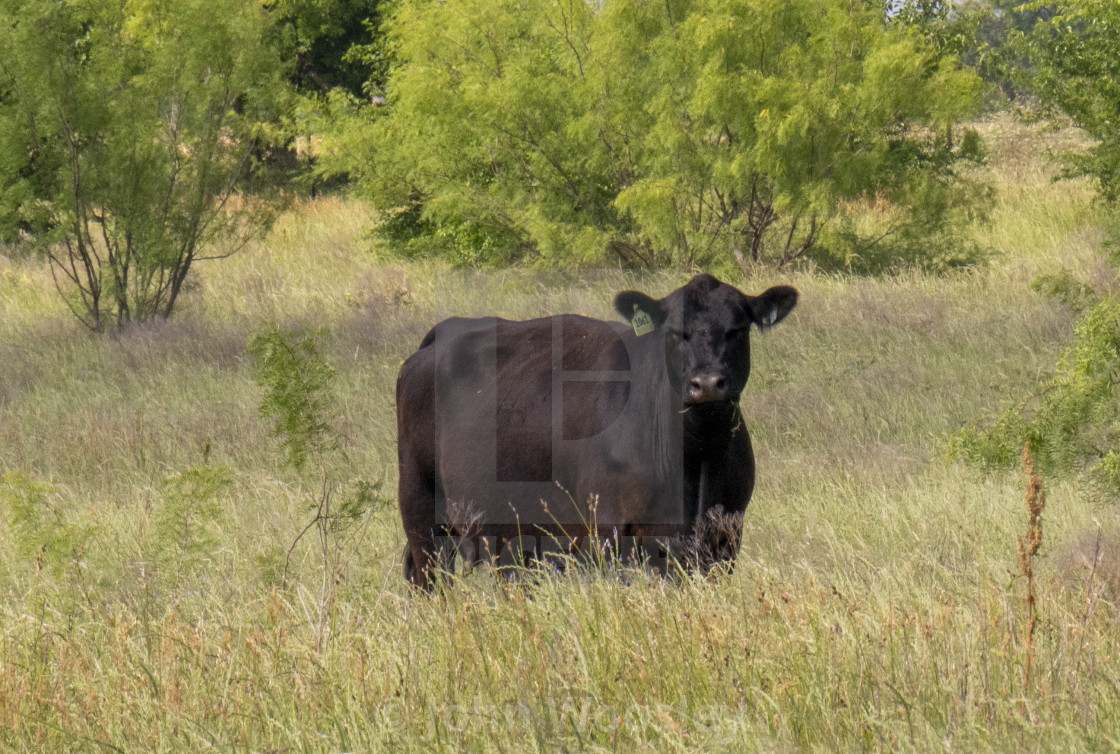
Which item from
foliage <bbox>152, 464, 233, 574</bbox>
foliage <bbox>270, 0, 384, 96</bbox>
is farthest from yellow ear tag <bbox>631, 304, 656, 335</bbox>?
foliage <bbox>270, 0, 384, 96</bbox>

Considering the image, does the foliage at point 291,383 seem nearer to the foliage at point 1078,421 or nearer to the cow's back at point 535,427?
the cow's back at point 535,427

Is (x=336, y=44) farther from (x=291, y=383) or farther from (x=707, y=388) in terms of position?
(x=707, y=388)

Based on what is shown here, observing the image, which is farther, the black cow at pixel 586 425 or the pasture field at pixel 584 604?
the black cow at pixel 586 425

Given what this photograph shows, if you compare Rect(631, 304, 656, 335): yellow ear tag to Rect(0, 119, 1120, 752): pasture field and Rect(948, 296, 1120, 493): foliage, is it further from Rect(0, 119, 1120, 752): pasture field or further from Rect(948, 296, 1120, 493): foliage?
Rect(948, 296, 1120, 493): foliage

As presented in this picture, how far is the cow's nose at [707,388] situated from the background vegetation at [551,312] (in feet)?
2.13

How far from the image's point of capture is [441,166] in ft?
51.3

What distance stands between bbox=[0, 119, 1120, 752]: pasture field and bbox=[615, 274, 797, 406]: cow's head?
77 centimetres

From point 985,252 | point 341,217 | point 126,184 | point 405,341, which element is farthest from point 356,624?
point 341,217

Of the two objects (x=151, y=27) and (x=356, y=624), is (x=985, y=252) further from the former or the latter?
(x=356, y=624)

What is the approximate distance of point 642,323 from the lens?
5105 mm

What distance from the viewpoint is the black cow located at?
4852 mm

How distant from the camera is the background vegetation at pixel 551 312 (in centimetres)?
340

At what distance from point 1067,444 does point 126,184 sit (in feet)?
36.6

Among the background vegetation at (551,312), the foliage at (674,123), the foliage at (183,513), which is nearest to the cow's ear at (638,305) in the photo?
the background vegetation at (551,312)
